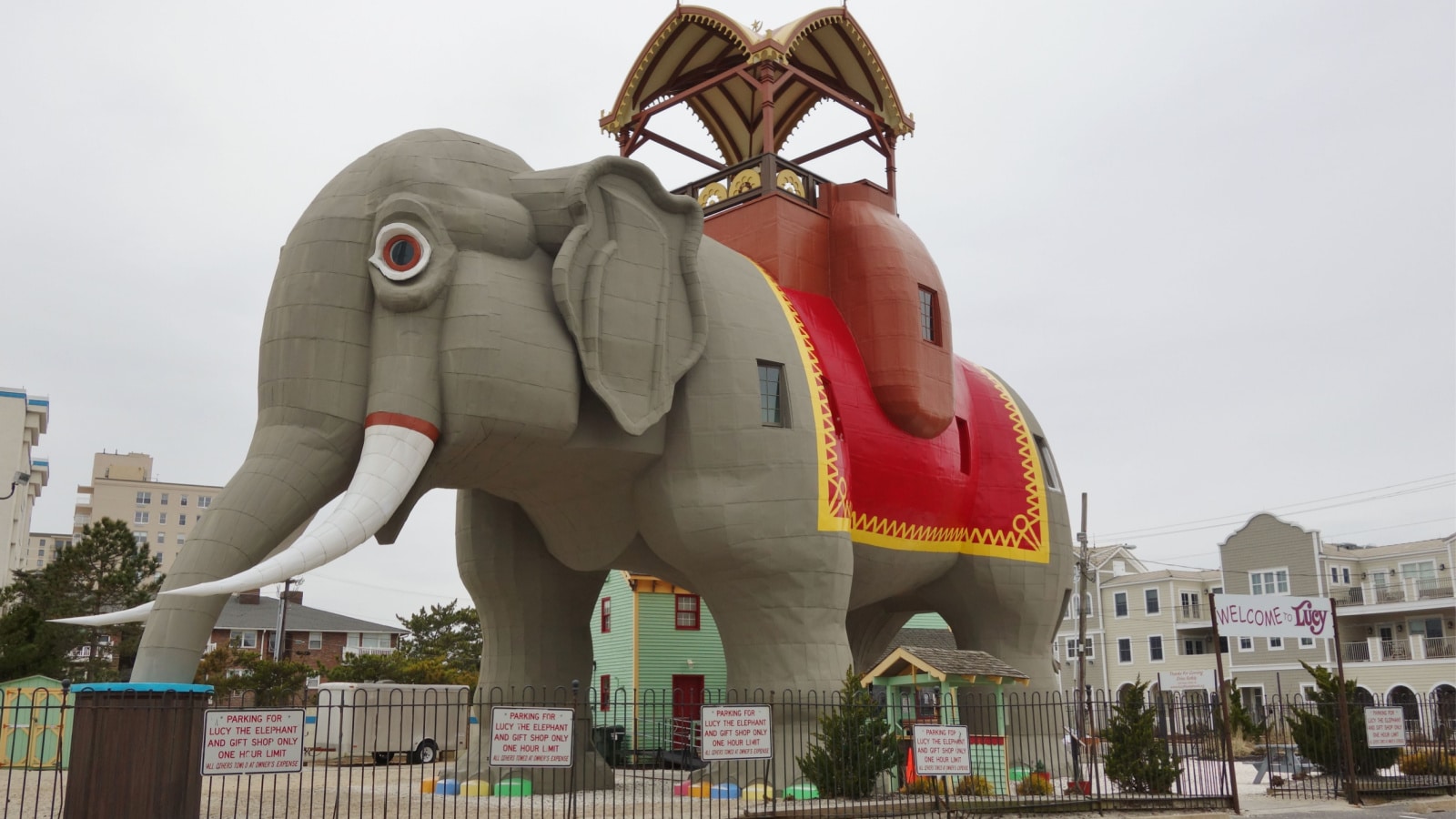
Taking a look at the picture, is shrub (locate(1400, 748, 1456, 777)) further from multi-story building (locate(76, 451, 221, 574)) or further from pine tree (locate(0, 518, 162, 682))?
multi-story building (locate(76, 451, 221, 574))

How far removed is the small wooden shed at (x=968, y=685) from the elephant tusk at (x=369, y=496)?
24.2ft

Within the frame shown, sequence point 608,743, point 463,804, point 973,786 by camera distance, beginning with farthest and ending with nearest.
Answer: point 608,743 < point 973,786 < point 463,804

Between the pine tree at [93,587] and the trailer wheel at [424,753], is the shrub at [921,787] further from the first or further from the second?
the pine tree at [93,587]

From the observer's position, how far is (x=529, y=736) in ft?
36.8

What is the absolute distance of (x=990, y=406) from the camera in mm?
17875

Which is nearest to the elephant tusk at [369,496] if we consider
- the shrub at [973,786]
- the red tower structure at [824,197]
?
the red tower structure at [824,197]

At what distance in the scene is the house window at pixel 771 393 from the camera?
13641mm

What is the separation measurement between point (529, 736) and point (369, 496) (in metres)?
2.59

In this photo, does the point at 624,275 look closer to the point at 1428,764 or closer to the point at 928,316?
the point at 928,316

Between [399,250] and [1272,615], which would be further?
[1272,615]

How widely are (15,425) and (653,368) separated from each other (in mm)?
44823

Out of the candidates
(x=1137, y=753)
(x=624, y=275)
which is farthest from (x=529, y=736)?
(x=1137, y=753)

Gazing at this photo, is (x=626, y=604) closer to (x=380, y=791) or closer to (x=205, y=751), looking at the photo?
(x=380, y=791)

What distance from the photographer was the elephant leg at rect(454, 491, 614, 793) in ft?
48.6
